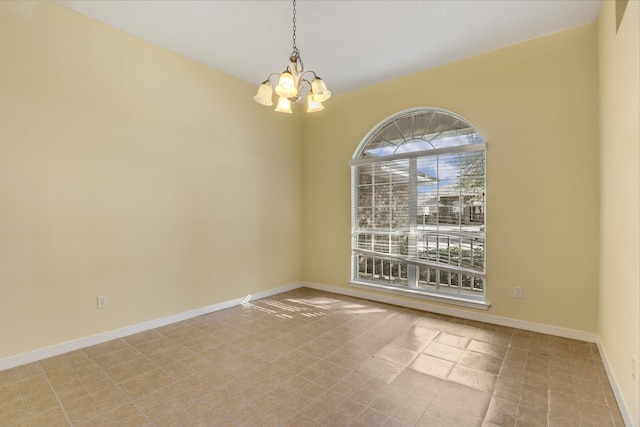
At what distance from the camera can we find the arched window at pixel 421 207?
11.2ft

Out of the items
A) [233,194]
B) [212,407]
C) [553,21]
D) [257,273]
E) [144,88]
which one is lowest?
[212,407]

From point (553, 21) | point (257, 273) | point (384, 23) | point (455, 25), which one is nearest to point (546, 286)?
point (553, 21)

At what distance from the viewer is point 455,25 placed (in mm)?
2805

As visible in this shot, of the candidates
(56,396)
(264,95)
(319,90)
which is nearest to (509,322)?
(319,90)

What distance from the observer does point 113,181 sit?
113 inches

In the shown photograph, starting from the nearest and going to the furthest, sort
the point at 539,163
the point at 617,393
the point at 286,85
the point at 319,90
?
the point at 617,393
the point at 286,85
the point at 319,90
the point at 539,163

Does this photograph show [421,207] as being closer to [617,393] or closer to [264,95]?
[617,393]

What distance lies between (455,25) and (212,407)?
3672 mm

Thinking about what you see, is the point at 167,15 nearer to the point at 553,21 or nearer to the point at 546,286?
the point at 553,21

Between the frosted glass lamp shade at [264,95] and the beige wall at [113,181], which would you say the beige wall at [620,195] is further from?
the beige wall at [113,181]

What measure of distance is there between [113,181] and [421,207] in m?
3.40

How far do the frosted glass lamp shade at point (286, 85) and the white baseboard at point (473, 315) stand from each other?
2948 mm

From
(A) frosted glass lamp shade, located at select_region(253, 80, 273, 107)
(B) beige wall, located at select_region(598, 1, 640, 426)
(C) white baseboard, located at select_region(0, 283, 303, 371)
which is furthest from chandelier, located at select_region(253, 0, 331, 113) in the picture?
(C) white baseboard, located at select_region(0, 283, 303, 371)

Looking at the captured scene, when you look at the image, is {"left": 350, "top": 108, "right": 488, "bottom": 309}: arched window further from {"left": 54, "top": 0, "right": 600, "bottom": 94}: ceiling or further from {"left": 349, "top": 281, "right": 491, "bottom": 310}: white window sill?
{"left": 54, "top": 0, "right": 600, "bottom": 94}: ceiling
